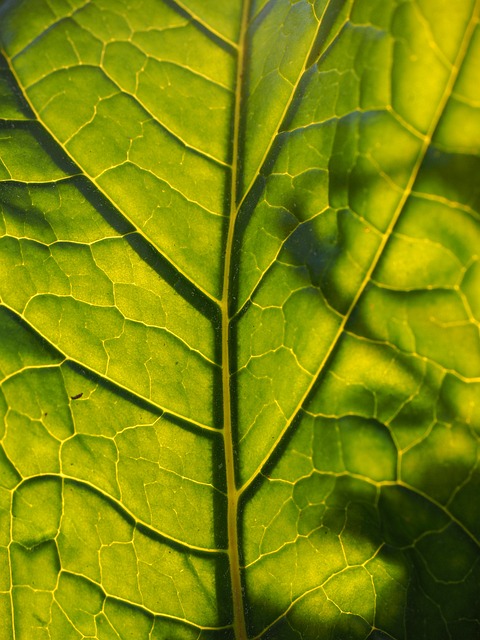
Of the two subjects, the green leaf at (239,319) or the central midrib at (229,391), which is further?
the central midrib at (229,391)

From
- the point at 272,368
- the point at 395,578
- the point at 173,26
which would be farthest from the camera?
the point at 173,26

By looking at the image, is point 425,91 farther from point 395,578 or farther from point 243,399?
point 395,578

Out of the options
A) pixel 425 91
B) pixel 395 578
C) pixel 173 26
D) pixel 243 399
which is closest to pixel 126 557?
pixel 243 399

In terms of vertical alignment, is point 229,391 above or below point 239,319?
below

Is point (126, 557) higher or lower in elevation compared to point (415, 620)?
lower

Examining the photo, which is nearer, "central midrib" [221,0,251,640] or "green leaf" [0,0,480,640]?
"green leaf" [0,0,480,640]
